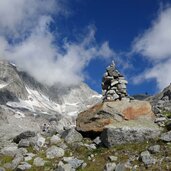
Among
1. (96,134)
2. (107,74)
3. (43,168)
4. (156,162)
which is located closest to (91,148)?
(96,134)

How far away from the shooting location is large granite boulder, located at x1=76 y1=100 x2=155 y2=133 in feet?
112

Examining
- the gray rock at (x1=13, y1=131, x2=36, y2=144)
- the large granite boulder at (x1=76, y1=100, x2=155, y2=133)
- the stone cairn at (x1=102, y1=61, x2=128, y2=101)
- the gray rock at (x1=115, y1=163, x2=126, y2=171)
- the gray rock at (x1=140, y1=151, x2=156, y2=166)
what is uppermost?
the stone cairn at (x1=102, y1=61, x2=128, y2=101)

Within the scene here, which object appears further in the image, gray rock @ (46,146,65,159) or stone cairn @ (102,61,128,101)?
stone cairn @ (102,61,128,101)

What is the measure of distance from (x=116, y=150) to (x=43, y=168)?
18.6 ft

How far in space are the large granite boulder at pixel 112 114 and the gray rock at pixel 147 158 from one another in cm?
660

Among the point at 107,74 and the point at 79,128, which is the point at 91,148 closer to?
the point at 79,128

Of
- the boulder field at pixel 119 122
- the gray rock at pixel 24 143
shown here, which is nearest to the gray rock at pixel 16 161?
the gray rock at pixel 24 143

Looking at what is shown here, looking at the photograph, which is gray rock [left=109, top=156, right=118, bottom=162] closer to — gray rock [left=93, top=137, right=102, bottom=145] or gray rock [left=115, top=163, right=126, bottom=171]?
gray rock [left=115, top=163, right=126, bottom=171]

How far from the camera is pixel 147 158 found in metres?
26.4

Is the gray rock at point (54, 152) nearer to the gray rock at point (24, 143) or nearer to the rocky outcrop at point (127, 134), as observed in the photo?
the gray rock at point (24, 143)

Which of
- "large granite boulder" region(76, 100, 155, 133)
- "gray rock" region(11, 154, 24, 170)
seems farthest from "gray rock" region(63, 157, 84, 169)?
"large granite boulder" region(76, 100, 155, 133)

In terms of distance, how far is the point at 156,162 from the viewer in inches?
1018

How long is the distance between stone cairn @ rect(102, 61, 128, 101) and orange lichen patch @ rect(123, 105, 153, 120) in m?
5.47

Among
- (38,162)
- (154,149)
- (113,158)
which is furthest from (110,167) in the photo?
(38,162)
